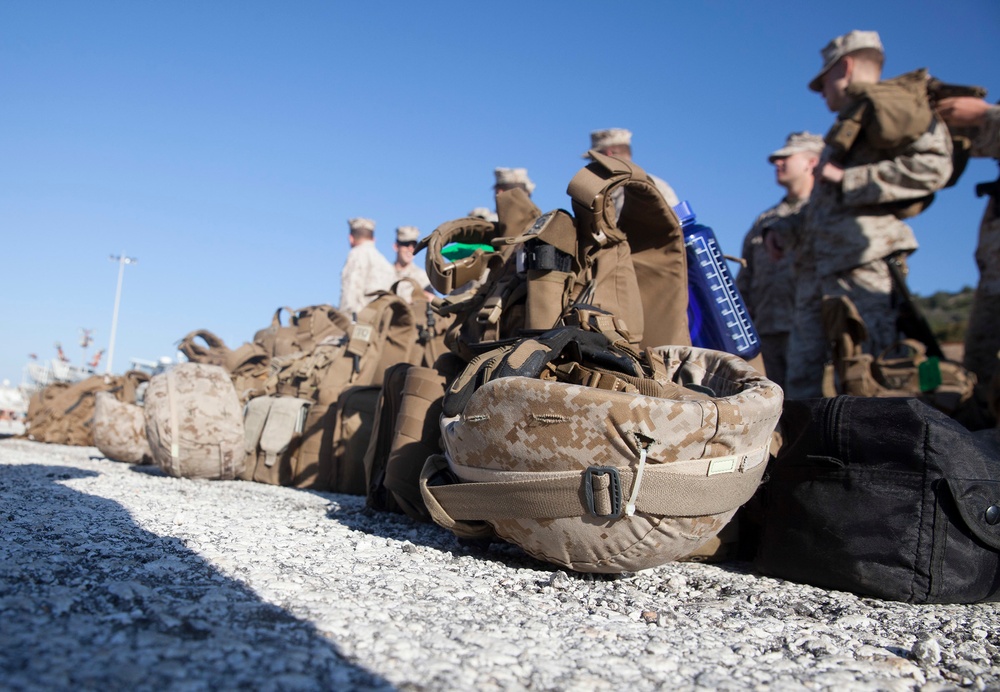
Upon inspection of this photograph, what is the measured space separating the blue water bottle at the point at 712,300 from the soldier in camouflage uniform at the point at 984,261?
2.90 metres

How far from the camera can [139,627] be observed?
4.17ft

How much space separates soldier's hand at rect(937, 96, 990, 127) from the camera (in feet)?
17.1

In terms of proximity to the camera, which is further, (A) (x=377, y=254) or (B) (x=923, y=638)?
(A) (x=377, y=254)

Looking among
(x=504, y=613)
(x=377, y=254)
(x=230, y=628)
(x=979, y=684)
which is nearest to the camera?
(x=230, y=628)

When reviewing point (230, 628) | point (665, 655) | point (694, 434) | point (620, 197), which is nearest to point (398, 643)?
point (230, 628)

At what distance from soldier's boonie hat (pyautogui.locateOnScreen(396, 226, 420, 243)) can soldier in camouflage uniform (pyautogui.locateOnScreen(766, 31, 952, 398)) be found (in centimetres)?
541

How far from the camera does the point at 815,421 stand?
2291 millimetres

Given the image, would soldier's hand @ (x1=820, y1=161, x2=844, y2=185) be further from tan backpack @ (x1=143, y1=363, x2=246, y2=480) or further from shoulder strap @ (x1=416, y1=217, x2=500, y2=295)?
tan backpack @ (x1=143, y1=363, x2=246, y2=480)

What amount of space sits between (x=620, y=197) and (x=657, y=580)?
2.67m

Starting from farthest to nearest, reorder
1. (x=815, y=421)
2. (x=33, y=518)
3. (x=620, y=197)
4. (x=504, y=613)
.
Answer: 1. (x=620, y=197)
2. (x=815, y=421)
3. (x=33, y=518)
4. (x=504, y=613)

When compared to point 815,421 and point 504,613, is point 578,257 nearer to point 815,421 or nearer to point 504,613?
point 815,421

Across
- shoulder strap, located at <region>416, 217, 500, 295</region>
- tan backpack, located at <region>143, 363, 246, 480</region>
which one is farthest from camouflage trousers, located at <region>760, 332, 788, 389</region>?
tan backpack, located at <region>143, 363, 246, 480</region>

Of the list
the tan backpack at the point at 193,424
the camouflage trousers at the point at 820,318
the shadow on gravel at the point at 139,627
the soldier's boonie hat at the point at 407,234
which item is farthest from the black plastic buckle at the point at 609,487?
the soldier's boonie hat at the point at 407,234

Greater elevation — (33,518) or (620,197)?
(620,197)
